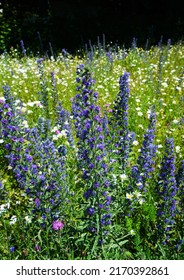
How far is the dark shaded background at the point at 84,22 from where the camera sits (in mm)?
11391

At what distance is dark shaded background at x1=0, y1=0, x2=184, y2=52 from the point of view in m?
11.4

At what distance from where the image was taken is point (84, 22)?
13156mm

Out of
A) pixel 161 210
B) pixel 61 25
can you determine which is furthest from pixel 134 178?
pixel 61 25

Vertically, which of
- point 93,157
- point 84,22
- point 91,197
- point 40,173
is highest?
point 84,22

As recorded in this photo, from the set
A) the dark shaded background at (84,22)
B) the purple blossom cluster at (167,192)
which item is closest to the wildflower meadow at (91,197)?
the purple blossom cluster at (167,192)

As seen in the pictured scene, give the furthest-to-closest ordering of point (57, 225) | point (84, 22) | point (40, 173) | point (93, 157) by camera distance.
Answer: point (84, 22) → point (40, 173) → point (57, 225) → point (93, 157)

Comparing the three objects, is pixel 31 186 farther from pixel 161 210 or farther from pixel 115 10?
pixel 115 10

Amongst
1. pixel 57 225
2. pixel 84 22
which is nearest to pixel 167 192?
pixel 57 225

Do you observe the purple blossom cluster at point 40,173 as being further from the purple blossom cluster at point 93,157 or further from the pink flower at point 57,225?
the purple blossom cluster at point 93,157

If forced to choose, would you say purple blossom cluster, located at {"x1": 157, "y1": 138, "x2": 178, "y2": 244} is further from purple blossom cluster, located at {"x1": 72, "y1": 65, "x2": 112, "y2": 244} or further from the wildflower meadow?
purple blossom cluster, located at {"x1": 72, "y1": 65, "x2": 112, "y2": 244}

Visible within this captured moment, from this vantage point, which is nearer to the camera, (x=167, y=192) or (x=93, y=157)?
(x=93, y=157)

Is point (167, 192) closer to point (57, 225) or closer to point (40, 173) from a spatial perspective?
point (57, 225)
